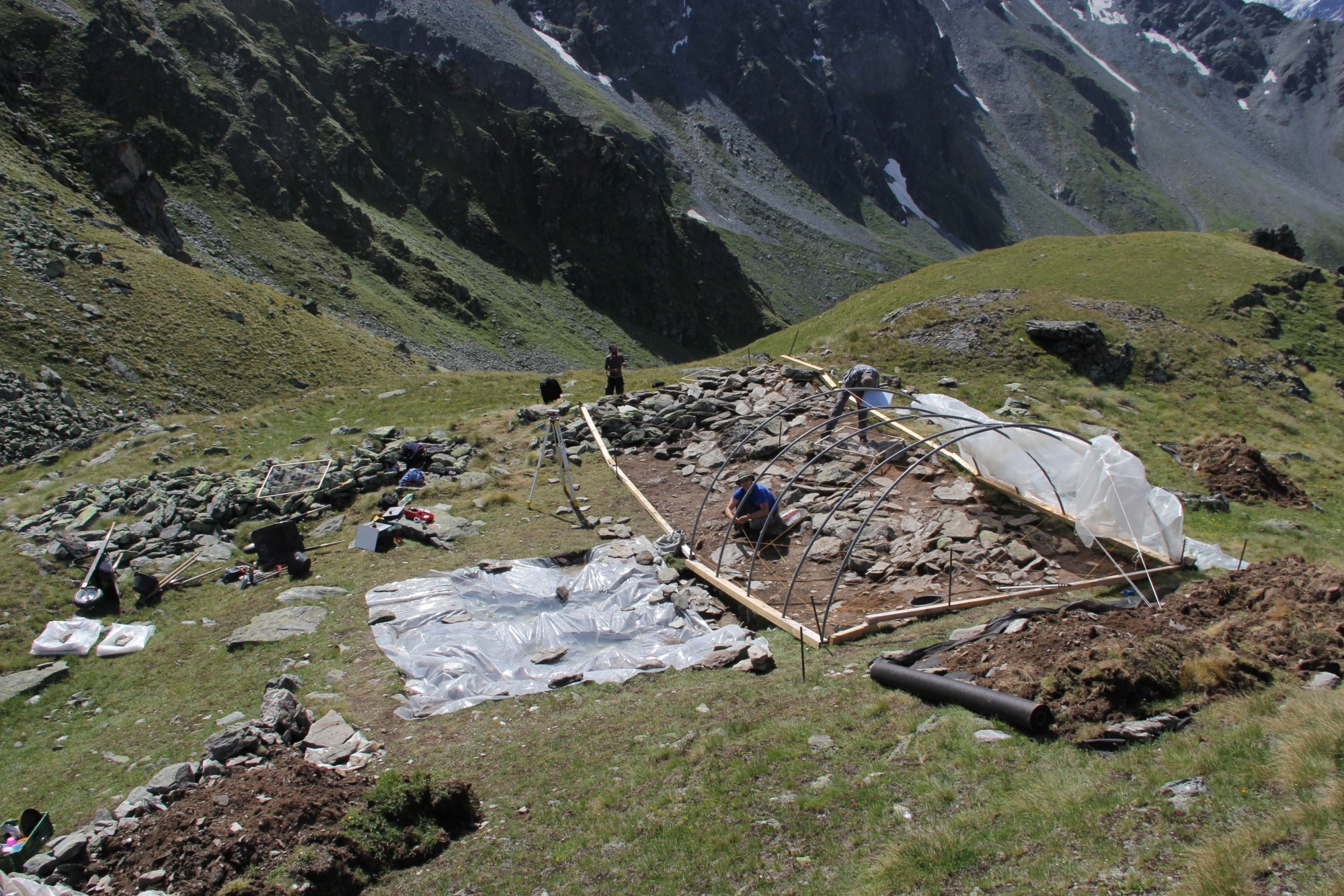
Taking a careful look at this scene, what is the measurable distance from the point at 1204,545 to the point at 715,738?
1065 centimetres

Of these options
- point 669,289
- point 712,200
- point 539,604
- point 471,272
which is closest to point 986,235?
point 712,200

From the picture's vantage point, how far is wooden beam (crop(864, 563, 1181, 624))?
484 inches

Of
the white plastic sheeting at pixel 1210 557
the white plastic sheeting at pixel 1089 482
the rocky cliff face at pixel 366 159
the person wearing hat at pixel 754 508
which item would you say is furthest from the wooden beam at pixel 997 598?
the rocky cliff face at pixel 366 159

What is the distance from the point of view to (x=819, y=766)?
8.09 meters

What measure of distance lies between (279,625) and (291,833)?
6.84 m

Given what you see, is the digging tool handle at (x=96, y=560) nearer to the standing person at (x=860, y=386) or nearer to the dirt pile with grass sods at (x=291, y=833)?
the dirt pile with grass sods at (x=291, y=833)

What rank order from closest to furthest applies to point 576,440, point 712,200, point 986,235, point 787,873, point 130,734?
point 787,873, point 130,734, point 576,440, point 712,200, point 986,235

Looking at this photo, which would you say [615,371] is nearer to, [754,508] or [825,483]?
[825,483]

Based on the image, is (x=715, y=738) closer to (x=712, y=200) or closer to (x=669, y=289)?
(x=669, y=289)

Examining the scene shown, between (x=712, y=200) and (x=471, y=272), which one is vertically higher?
(x=712, y=200)

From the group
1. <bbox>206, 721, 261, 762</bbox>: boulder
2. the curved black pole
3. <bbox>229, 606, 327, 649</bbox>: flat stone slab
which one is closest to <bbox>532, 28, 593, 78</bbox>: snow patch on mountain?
<bbox>229, 606, 327, 649</bbox>: flat stone slab

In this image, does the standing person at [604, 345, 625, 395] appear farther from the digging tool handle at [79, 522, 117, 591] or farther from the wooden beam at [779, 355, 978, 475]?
the digging tool handle at [79, 522, 117, 591]

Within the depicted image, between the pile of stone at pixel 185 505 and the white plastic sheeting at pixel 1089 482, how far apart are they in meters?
12.5

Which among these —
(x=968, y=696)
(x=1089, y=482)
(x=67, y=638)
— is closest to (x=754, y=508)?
(x=1089, y=482)
